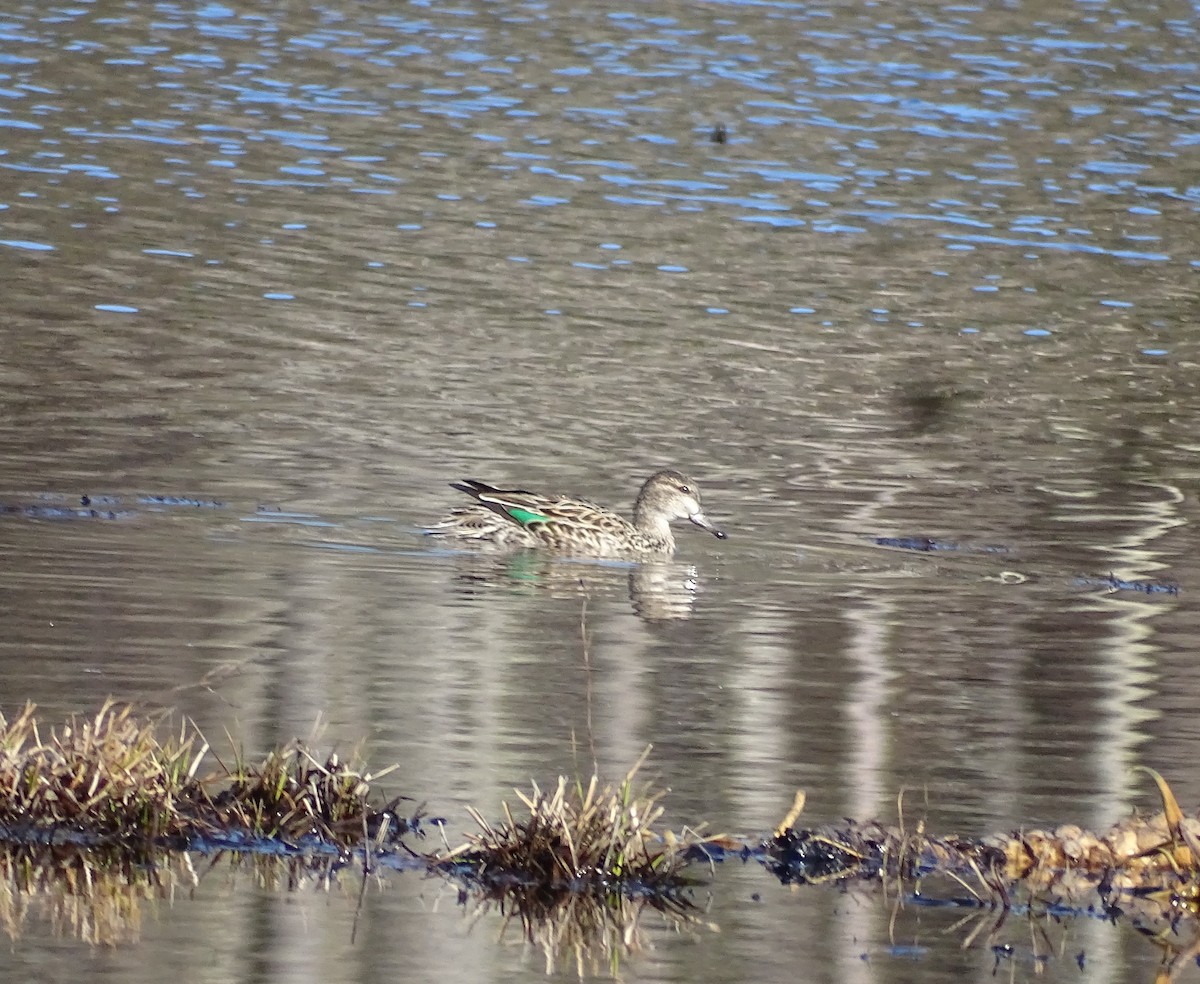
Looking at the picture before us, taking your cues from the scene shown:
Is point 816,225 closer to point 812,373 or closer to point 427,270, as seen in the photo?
point 427,270

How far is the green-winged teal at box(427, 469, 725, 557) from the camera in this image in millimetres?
14719

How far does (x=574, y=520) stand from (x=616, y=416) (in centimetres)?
432

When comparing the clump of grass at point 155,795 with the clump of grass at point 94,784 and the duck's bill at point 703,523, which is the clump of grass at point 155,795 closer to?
the clump of grass at point 94,784

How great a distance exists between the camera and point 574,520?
14930 millimetres

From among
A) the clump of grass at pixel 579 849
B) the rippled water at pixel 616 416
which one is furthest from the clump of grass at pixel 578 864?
the rippled water at pixel 616 416

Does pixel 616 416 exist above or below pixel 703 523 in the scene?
below

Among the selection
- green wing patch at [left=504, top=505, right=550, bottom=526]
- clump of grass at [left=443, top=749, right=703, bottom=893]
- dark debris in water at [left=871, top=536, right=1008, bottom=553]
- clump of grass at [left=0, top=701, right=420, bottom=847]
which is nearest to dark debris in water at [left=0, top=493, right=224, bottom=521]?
green wing patch at [left=504, top=505, right=550, bottom=526]

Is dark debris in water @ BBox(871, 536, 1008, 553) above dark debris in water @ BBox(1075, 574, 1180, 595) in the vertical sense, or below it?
below

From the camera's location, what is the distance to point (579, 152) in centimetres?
3184

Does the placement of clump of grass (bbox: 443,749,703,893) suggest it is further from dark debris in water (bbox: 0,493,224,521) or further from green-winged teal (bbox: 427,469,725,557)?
green-winged teal (bbox: 427,469,725,557)

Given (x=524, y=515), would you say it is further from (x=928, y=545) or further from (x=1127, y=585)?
(x=1127, y=585)

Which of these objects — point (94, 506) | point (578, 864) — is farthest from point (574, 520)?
point (578, 864)

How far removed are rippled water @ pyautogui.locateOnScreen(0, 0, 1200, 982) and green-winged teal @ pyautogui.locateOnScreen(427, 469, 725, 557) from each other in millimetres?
315

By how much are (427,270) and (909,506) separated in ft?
31.0
